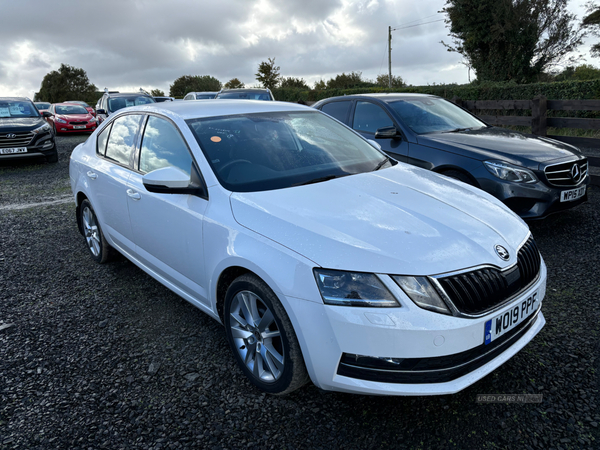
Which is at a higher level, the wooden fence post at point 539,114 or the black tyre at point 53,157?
the wooden fence post at point 539,114

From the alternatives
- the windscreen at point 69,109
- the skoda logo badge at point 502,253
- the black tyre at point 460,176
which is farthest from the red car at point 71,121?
the skoda logo badge at point 502,253

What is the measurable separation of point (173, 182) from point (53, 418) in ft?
4.78

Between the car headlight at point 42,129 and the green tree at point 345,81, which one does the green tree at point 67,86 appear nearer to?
the green tree at point 345,81

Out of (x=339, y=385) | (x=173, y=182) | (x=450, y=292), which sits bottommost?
(x=339, y=385)

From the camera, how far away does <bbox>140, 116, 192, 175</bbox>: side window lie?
119 inches

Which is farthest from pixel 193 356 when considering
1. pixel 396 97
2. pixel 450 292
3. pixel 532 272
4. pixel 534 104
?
pixel 534 104

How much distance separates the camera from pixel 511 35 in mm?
22297

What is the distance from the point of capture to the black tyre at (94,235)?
14.5 feet

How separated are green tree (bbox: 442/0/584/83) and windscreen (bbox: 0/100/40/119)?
19756 mm

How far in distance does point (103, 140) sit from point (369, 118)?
3472 millimetres

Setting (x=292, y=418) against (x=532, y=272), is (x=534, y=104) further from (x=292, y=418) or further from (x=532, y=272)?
(x=292, y=418)

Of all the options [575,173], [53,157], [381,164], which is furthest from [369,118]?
[53,157]

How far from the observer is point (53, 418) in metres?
2.44

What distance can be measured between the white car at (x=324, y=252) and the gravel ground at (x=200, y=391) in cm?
27
